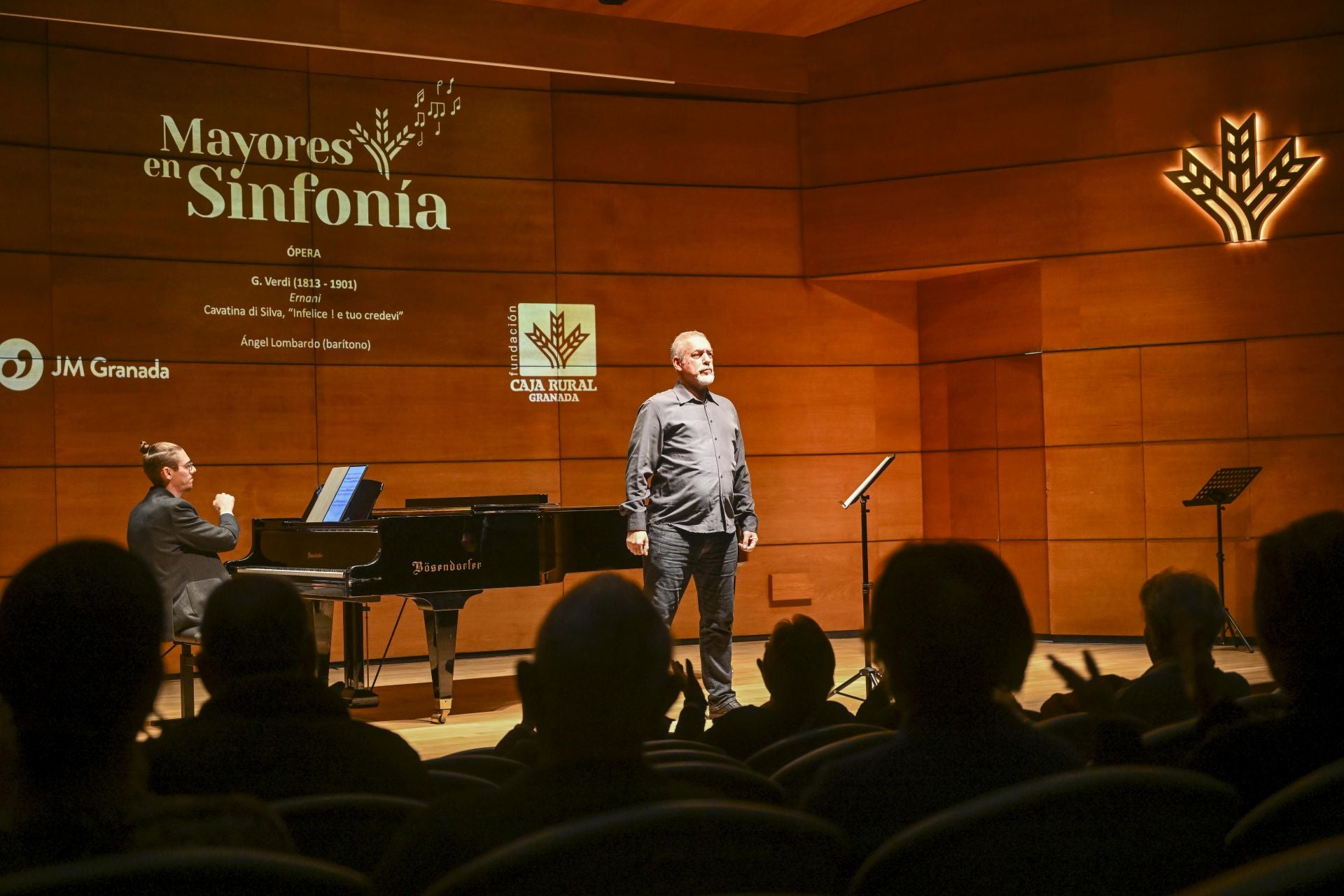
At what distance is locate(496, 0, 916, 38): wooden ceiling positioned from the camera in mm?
7320

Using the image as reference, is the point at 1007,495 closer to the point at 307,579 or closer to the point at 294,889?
the point at 307,579

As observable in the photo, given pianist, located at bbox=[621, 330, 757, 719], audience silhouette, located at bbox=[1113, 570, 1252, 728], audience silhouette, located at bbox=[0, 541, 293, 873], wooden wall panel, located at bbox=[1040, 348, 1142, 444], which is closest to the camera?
audience silhouette, located at bbox=[0, 541, 293, 873]

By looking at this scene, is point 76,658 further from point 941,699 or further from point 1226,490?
point 1226,490

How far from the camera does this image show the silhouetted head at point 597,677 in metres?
1.23

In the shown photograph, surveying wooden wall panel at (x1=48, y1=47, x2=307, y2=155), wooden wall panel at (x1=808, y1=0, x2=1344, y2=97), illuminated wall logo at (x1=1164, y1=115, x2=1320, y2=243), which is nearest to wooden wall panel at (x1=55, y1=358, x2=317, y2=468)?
wooden wall panel at (x1=48, y1=47, x2=307, y2=155)

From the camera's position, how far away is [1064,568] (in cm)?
741

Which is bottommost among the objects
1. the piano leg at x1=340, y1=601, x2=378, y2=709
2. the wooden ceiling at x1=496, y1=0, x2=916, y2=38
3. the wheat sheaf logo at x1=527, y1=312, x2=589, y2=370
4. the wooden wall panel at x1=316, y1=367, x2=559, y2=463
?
the piano leg at x1=340, y1=601, x2=378, y2=709

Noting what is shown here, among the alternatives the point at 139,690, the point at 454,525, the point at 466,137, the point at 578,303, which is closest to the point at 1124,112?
the point at 578,303

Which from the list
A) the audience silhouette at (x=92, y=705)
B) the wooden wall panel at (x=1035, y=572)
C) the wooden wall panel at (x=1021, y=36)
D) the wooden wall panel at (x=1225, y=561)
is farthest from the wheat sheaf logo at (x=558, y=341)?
the audience silhouette at (x=92, y=705)

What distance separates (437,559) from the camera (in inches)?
191

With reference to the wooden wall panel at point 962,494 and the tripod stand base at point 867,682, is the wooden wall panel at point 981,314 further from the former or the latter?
the tripod stand base at point 867,682

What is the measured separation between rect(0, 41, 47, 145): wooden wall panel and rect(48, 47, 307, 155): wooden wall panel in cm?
5

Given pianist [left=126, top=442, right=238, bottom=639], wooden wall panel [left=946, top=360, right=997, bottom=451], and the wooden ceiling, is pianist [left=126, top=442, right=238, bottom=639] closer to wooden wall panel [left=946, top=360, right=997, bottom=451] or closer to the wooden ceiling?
the wooden ceiling

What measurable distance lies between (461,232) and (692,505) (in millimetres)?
3114
